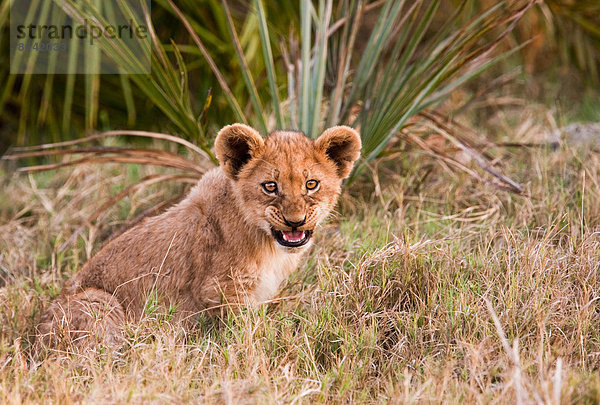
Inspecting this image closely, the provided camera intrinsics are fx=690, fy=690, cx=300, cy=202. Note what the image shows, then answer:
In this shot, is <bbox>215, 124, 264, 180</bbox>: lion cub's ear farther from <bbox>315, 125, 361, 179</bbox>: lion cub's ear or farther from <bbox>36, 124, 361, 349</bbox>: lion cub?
<bbox>315, 125, 361, 179</bbox>: lion cub's ear

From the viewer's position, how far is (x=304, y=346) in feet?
11.4

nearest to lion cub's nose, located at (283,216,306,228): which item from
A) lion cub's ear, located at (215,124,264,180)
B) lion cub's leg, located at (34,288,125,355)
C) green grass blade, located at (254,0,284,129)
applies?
lion cub's ear, located at (215,124,264,180)

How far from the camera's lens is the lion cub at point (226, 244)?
3.56 metres

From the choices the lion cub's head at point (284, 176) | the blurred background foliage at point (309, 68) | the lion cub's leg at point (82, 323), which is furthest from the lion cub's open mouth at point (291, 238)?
the blurred background foliage at point (309, 68)

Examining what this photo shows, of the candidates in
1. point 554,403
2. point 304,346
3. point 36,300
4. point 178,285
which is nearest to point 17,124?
point 36,300

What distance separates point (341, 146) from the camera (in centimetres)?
378

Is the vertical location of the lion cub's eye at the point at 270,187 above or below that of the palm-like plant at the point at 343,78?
below

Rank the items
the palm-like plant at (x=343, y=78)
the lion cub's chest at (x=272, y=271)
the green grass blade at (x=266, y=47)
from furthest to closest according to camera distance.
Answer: the green grass blade at (x=266, y=47), the palm-like plant at (x=343, y=78), the lion cub's chest at (x=272, y=271)

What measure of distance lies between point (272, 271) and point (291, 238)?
11.7 inches

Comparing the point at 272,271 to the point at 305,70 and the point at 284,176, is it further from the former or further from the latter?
the point at 305,70

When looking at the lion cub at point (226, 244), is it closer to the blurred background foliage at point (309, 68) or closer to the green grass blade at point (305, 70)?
the blurred background foliage at point (309, 68)

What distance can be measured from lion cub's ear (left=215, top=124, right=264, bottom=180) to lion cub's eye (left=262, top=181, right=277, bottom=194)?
188 millimetres

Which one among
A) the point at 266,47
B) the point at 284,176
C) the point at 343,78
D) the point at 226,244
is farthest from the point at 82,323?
the point at 343,78

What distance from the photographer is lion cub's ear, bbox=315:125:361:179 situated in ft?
12.0
